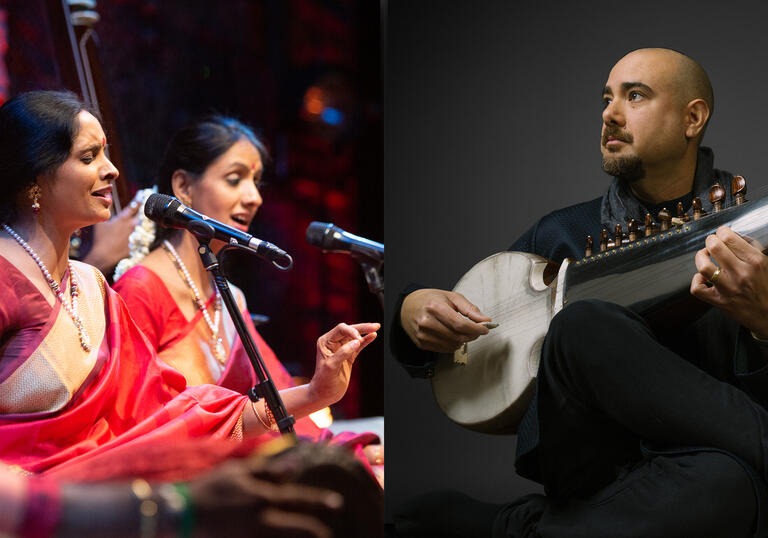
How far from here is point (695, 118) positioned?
2.08 metres

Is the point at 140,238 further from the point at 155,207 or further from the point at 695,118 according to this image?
the point at 695,118

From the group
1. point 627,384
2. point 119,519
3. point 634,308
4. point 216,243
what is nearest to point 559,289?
point 634,308

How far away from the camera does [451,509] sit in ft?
7.42

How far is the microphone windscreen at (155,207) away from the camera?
1.72m

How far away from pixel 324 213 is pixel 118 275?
578mm

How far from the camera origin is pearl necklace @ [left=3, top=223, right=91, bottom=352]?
1.53m

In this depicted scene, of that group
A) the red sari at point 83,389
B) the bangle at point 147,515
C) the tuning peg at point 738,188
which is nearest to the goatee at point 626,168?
the tuning peg at point 738,188

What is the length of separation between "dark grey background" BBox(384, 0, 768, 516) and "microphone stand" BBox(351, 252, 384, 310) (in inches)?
7.2

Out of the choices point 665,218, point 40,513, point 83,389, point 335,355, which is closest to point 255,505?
point 40,513

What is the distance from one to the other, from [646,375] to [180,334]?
40.9 inches

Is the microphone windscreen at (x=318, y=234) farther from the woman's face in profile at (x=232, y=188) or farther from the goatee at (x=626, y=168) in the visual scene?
the goatee at (x=626, y=168)

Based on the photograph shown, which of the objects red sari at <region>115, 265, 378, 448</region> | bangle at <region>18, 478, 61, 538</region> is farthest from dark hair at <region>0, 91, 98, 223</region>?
bangle at <region>18, 478, 61, 538</region>

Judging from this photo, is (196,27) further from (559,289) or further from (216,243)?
(559,289)

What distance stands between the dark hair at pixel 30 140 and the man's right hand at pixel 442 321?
3.29 ft
